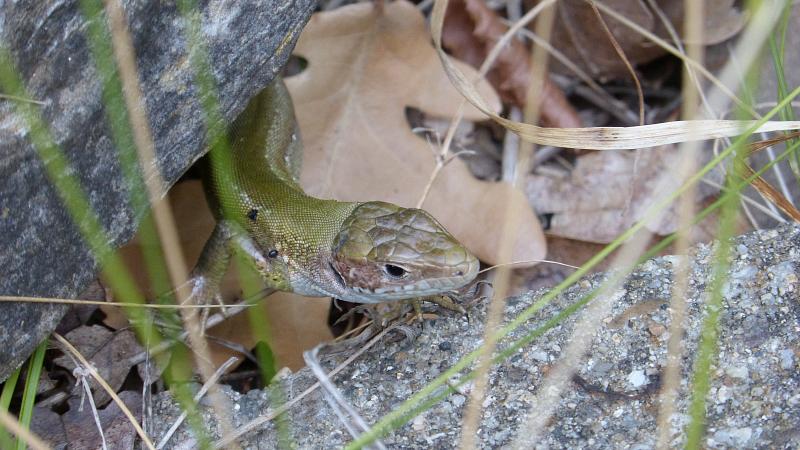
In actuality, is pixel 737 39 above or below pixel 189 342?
above

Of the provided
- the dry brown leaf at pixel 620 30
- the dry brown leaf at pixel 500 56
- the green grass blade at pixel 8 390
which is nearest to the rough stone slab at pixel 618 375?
the green grass blade at pixel 8 390

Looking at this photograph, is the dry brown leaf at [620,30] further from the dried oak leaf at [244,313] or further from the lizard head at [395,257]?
the dried oak leaf at [244,313]

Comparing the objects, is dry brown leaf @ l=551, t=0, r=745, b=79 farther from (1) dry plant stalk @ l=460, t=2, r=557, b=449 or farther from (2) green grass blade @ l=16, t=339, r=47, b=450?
(2) green grass blade @ l=16, t=339, r=47, b=450

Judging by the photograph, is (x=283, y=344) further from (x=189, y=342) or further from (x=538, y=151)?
(x=538, y=151)

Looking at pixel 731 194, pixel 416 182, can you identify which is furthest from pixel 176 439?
pixel 731 194

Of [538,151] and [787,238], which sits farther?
[538,151]

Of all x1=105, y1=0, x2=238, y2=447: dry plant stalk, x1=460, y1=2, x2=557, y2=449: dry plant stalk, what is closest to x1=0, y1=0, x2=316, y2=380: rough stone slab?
x1=105, y1=0, x2=238, y2=447: dry plant stalk

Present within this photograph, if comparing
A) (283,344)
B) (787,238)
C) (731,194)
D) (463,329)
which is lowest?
(283,344)
